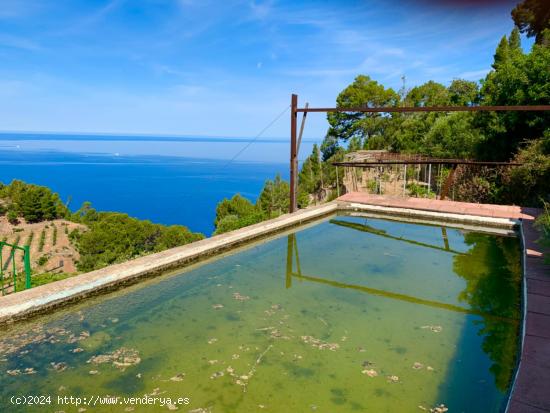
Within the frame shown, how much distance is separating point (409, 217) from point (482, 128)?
4810 mm

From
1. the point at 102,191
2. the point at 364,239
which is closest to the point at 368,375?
the point at 364,239

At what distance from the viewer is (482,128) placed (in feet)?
33.6

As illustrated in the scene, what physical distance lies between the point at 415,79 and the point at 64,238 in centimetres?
4267

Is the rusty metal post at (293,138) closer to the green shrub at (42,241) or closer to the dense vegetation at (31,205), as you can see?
the green shrub at (42,241)

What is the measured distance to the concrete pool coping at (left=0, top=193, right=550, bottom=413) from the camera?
6.55 feet

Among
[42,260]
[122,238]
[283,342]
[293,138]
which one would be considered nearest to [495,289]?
[283,342]

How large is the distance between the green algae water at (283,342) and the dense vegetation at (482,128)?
452cm

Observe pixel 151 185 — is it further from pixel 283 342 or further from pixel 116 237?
pixel 283 342

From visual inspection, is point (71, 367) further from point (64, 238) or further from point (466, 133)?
point (64, 238)

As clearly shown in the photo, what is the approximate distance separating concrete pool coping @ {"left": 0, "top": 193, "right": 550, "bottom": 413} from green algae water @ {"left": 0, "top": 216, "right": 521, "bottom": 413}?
15 cm

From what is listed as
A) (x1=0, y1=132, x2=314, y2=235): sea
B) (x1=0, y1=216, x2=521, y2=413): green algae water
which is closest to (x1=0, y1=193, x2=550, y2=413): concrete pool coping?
(x1=0, y1=216, x2=521, y2=413): green algae water

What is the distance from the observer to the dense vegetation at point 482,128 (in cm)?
823

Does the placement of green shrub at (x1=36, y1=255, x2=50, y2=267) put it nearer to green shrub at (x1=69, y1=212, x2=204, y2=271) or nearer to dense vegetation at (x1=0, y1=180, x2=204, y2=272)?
dense vegetation at (x1=0, y1=180, x2=204, y2=272)

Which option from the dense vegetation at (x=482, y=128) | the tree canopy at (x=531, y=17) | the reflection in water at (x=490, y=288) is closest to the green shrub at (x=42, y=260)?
the dense vegetation at (x=482, y=128)
